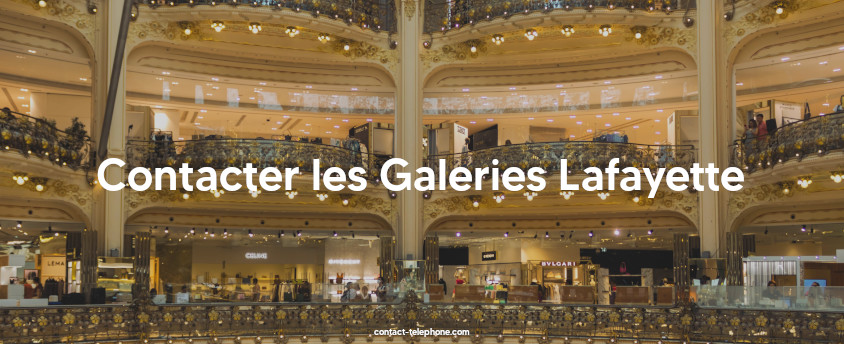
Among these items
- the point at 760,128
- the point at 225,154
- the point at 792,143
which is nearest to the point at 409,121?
the point at 225,154

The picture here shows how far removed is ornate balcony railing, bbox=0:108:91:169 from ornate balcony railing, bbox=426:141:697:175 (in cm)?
1027

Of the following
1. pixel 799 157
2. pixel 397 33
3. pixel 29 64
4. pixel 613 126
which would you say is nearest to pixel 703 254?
pixel 799 157

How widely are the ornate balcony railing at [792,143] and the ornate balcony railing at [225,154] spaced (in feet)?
33.4

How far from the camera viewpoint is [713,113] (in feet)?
68.4

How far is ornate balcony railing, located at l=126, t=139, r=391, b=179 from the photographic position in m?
21.3

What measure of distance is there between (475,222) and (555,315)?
5858mm

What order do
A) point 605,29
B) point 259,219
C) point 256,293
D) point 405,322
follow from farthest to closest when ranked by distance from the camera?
point 259,219
point 605,29
point 256,293
point 405,322

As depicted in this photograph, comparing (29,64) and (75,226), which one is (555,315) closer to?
(75,226)

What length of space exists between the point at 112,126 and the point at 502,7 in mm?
10083

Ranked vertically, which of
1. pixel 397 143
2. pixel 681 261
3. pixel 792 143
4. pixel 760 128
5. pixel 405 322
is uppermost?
pixel 397 143

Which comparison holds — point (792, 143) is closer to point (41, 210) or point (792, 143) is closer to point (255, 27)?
point (255, 27)

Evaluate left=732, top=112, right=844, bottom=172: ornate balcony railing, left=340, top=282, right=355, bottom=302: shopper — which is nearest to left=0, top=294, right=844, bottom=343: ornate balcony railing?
left=340, top=282, right=355, bottom=302: shopper

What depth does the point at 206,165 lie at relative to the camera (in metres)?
21.3

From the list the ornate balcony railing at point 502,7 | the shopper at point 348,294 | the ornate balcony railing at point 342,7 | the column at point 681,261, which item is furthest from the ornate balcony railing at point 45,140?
the column at point 681,261
